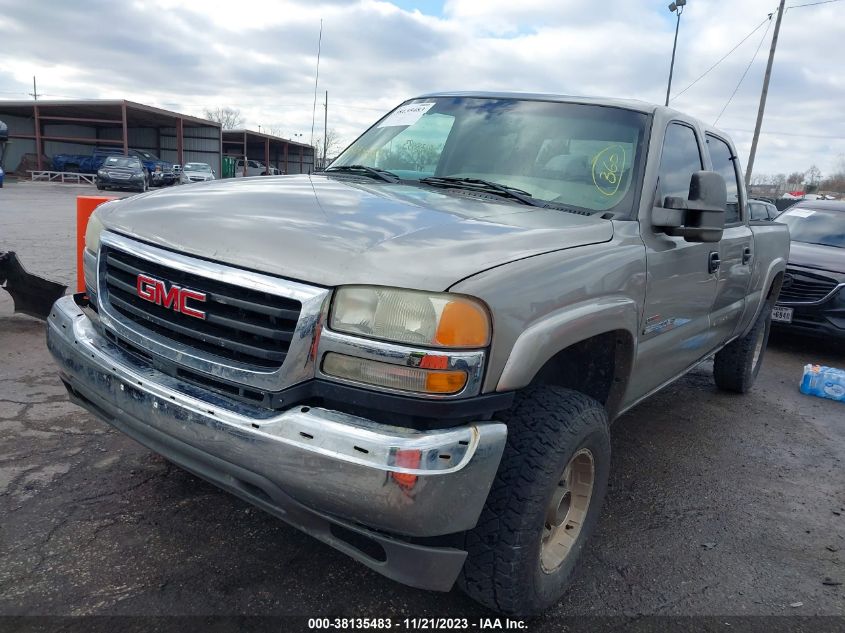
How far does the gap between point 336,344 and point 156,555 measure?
129 cm

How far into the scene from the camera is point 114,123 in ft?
132

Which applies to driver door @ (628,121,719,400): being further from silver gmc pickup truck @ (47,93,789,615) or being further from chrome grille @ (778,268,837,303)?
chrome grille @ (778,268,837,303)

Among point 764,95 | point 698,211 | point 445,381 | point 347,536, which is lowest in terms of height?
point 347,536

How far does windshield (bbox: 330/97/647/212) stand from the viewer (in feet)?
9.63

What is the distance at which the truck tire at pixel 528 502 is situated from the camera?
6.62ft

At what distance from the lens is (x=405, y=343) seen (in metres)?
1.84

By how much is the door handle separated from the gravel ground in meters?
1.13

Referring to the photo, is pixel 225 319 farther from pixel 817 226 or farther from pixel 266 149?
pixel 266 149

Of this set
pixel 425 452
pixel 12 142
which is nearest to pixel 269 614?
pixel 425 452

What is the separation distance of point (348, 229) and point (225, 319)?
468 mm

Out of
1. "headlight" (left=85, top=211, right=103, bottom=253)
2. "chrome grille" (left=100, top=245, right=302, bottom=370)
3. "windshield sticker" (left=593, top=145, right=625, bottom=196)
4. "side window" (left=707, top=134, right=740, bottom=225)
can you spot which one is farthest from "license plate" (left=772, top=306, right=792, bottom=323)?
"headlight" (left=85, top=211, right=103, bottom=253)

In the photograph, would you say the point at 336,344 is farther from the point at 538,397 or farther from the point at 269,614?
the point at 269,614

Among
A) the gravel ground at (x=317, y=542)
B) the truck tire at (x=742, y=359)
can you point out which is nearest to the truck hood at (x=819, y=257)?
the truck tire at (x=742, y=359)


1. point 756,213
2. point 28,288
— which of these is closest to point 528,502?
point 28,288
